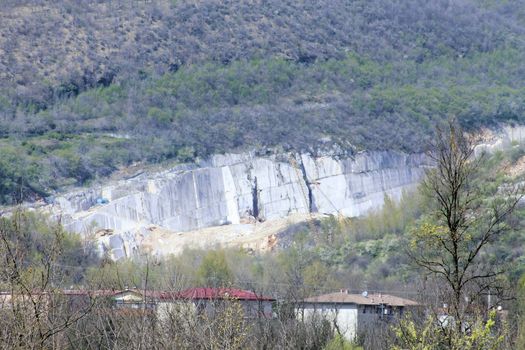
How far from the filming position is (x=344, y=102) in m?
120

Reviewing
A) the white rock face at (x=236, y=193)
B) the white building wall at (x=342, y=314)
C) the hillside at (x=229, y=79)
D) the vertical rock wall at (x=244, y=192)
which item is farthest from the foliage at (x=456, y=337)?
the hillside at (x=229, y=79)

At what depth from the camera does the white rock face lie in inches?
3420

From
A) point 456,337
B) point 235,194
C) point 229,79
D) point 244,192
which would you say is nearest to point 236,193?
point 235,194

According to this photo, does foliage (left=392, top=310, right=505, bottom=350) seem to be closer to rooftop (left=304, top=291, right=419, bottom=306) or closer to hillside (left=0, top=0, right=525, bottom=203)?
rooftop (left=304, top=291, right=419, bottom=306)

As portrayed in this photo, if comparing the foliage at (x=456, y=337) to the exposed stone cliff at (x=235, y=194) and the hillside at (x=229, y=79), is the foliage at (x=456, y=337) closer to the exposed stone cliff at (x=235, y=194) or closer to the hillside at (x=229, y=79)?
the exposed stone cliff at (x=235, y=194)

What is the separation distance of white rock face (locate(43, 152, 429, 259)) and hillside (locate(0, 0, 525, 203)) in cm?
217

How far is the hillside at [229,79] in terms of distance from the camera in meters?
101

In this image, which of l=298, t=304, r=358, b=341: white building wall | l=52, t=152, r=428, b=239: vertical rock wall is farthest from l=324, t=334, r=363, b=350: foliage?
l=52, t=152, r=428, b=239: vertical rock wall

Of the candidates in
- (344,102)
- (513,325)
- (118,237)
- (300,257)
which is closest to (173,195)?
(118,237)

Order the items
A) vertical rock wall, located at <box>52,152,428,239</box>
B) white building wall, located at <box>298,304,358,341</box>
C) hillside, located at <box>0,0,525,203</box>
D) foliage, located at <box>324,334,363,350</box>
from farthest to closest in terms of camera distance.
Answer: hillside, located at <box>0,0,525,203</box> < vertical rock wall, located at <box>52,152,428,239</box> < white building wall, located at <box>298,304,358,341</box> < foliage, located at <box>324,334,363,350</box>

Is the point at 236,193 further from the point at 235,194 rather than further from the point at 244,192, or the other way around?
the point at 244,192

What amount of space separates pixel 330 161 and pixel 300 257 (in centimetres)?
2605

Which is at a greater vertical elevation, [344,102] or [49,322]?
[344,102]

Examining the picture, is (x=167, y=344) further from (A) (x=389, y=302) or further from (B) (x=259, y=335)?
(A) (x=389, y=302)
